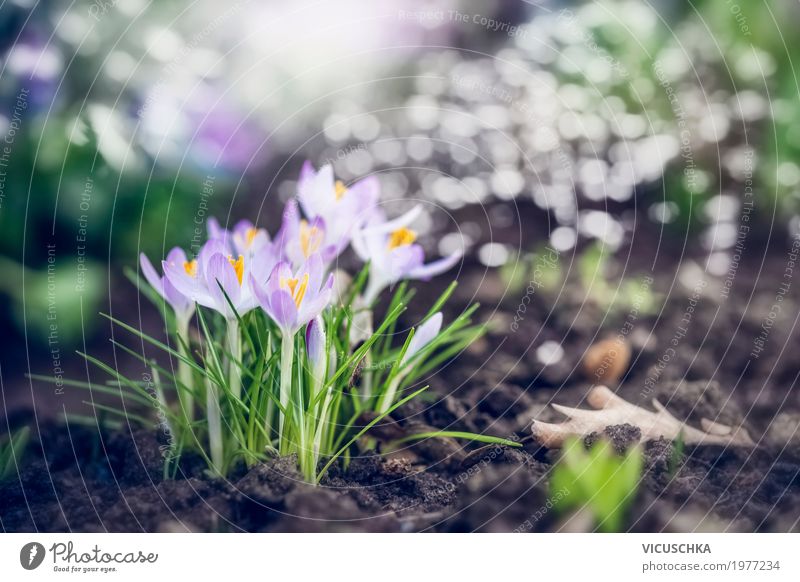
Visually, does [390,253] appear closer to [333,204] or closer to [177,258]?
[333,204]

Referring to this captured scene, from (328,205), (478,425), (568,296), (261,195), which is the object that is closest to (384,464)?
(478,425)

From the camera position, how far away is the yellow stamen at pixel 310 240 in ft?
2.41

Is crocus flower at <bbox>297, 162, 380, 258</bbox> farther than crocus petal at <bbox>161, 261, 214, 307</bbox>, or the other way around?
crocus flower at <bbox>297, 162, 380, 258</bbox>

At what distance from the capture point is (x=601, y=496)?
723mm

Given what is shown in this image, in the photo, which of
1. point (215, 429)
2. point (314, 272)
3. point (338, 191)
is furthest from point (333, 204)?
point (215, 429)

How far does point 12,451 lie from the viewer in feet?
2.59

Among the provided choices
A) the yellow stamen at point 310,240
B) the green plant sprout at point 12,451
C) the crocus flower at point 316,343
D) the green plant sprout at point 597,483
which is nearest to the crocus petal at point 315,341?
the crocus flower at point 316,343

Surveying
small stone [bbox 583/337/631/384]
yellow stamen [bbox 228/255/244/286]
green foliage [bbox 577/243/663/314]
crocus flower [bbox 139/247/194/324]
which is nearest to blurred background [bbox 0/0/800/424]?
green foliage [bbox 577/243/663/314]

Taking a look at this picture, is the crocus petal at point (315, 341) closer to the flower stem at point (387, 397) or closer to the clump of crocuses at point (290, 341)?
the clump of crocuses at point (290, 341)

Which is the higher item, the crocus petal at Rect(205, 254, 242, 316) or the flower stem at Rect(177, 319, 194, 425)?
the crocus petal at Rect(205, 254, 242, 316)

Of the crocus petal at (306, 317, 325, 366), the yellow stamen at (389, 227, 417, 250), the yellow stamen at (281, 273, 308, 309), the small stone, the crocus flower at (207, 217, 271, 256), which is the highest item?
the crocus flower at (207, 217, 271, 256)

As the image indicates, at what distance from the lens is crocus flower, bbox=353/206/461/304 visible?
2.49ft

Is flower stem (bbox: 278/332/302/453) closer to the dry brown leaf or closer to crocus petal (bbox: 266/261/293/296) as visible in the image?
crocus petal (bbox: 266/261/293/296)

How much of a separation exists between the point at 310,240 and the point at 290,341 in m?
0.12
